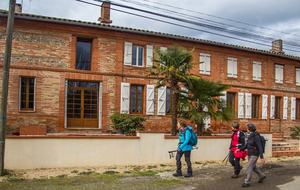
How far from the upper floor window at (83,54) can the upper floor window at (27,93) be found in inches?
96.4

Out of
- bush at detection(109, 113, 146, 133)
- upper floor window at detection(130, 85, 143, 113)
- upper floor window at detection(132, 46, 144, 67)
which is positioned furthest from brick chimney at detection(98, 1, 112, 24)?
bush at detection(109, 113, 146, 133)

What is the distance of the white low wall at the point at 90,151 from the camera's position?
7.56 meters

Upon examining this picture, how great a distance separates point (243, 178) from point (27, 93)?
10.2 metres

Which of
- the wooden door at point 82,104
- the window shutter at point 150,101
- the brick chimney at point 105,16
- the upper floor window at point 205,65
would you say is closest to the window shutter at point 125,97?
the window shutter at point 150,101

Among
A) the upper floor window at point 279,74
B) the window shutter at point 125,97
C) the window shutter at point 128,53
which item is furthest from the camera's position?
the upper floor window at point 279,74

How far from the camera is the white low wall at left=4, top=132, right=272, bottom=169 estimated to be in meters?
7.56

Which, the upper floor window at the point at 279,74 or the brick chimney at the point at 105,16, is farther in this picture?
the upper floor window at the point at 279,74

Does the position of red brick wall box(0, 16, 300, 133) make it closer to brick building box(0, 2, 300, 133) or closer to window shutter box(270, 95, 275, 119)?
brick building box(0, 2, 300, 133)

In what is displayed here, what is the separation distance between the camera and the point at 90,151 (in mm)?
8227

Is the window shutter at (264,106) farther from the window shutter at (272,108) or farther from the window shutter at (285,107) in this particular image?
the window shutter at (285,107)

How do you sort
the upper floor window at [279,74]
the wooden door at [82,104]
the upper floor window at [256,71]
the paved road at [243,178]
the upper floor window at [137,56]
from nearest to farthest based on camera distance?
1. the paved road at [243,178]
2. the wooden door at [82,104]
3. the upper floor window at [137,56]
4. the upper floor window at [256,71]
5. the upper floor window at [279,74]

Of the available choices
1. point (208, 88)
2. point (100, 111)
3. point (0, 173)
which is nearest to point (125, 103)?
point (100, 111)

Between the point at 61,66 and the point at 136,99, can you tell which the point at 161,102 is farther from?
the point at 61,66

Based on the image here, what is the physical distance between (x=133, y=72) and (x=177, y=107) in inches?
190
